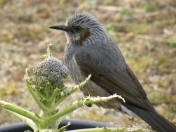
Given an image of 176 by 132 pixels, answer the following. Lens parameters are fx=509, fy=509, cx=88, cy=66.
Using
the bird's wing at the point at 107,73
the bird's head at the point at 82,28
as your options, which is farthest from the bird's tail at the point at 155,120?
the bird's head at the point at 82,28

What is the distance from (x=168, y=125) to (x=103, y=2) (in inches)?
214

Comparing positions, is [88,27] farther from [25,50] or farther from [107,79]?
[25,50]

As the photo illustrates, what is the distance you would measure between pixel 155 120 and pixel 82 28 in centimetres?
133

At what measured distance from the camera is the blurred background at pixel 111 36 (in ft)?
20.6

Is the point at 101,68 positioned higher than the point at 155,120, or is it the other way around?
the point at 101,68

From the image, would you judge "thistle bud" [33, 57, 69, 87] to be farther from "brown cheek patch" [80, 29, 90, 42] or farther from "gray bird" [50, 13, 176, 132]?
"brown cheek patch" [80, 29, 90, 42]

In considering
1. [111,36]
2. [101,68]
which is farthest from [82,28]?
[111,36]

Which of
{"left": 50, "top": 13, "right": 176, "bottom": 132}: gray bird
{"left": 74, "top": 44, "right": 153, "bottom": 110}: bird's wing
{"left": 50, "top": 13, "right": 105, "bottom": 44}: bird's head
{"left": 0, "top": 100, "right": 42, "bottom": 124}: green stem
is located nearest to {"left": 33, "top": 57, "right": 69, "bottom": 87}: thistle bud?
{"left": 0, "top": 100, "right": 42, "bottom": 124}: green stem

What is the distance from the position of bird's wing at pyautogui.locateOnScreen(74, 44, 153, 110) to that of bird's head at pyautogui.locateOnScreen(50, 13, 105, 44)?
0.79 feet

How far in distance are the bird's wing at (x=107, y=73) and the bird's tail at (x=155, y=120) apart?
0.74 ft

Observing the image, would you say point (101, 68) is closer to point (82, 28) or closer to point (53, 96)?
point (82, 28)

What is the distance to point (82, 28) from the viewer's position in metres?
5.13

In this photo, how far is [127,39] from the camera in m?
7.94

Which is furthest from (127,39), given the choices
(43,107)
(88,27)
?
(43,107)
